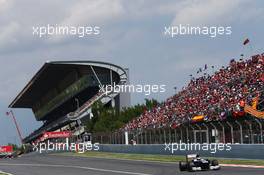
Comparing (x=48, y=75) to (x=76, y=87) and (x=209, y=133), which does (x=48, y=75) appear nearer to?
(x=76, y=87)

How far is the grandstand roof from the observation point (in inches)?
3211

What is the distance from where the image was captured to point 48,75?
9344cm

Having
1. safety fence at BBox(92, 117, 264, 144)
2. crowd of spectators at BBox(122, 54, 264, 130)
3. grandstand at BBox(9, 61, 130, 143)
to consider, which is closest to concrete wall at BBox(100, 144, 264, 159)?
safety fence at BBox(92, 117, 264, 144)

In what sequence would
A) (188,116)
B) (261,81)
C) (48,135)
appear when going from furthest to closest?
(48,135), (188,116), (261,81)

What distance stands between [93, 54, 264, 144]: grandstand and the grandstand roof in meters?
34.4

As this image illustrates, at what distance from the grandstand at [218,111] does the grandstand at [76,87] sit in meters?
26.4

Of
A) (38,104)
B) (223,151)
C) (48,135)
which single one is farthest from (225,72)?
(38,104)

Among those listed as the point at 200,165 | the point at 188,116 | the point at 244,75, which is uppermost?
the point at 244,75

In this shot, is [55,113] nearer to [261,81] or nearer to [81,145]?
[81,145]

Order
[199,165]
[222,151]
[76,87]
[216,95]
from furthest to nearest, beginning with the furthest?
[76,87], [216,95], [222,151], [199,165]

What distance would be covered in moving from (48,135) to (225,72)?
35.6 metres

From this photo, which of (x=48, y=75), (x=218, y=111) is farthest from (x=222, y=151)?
(x=48, y=75)

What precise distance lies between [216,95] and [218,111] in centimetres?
445

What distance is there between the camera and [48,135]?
71250 mm
